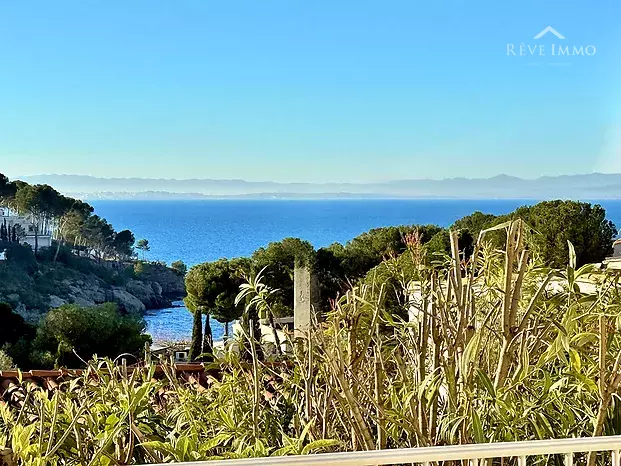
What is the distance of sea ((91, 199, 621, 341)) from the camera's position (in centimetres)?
1709

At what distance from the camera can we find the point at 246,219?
1969 cm

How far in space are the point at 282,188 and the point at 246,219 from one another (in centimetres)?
216

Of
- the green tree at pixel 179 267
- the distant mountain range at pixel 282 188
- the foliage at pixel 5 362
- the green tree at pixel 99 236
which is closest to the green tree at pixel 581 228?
the foliage at pixel 5 362

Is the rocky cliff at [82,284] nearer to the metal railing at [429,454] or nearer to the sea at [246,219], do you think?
the sea at [246,219]

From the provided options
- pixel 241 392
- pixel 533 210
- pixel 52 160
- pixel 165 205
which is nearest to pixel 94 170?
pixel 52 160

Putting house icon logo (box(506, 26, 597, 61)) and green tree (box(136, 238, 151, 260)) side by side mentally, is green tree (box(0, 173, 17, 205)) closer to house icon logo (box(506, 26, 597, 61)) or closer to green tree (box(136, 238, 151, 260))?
green tree (box(136, 238, 151, 260))

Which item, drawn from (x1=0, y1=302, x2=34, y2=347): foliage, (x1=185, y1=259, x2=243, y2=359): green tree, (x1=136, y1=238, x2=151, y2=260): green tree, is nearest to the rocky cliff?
(x1=136, y1=238, x2=151, y2=260): green tree

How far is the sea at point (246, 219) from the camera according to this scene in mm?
17094

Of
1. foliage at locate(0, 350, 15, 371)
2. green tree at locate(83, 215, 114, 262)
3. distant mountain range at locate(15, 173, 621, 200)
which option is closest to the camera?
foliage at locate(0, 350, 15, 371)

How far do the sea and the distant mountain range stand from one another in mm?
299

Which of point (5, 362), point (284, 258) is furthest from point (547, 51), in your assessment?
point (5, 362)

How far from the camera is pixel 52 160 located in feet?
59.2

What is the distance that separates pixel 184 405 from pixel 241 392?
0.11 metres

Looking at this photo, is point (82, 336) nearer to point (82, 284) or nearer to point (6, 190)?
point (82, 284)
